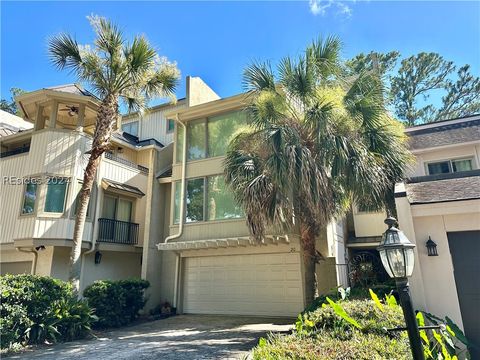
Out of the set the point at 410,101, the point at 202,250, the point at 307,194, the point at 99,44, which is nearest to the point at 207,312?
the point at 202,250

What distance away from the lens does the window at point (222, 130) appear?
14.2m

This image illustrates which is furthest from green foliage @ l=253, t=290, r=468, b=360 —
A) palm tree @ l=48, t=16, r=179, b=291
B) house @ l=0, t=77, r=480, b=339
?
palm tree @ l=48, t=16, r=179, b=291

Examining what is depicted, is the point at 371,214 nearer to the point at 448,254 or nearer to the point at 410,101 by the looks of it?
the point at 448,254

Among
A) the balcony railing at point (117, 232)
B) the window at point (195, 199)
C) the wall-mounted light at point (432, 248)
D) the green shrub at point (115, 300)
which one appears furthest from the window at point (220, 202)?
the wall-mounted light at point (432, 248)

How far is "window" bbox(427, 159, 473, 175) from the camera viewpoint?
1290 centimetres

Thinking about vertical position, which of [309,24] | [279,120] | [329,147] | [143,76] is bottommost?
[329,147]

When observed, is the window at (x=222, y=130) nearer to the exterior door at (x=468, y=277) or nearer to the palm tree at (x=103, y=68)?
the palm tree at (x=103, y=68)

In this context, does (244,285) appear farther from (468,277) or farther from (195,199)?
(468,277)

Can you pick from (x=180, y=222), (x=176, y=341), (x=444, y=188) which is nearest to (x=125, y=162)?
(x=180, y=222)

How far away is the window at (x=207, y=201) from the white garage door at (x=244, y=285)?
185 centimetres

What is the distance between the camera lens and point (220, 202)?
13.7 meters

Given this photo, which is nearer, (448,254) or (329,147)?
(448,254)

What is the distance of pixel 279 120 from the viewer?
9930 mm

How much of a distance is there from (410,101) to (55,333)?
26664 millimetres
